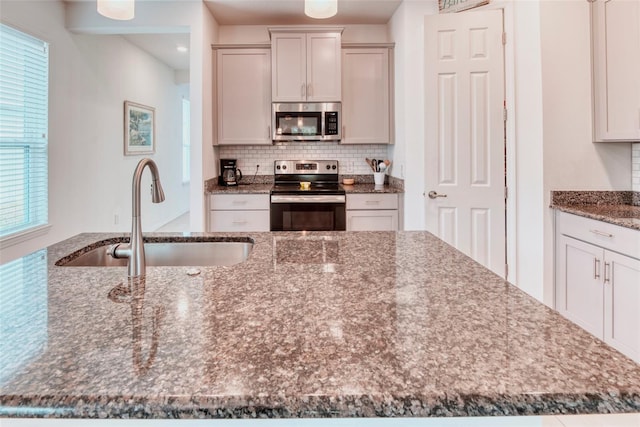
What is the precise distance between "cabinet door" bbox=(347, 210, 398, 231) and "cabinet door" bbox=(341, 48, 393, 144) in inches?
31.1

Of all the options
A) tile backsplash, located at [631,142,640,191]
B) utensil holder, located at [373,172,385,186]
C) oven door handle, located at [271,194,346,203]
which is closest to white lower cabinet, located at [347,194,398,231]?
oven door handle, located at [271,194,346,203]

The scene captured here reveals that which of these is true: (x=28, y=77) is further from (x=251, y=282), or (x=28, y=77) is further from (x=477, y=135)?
(x=477, y=135)

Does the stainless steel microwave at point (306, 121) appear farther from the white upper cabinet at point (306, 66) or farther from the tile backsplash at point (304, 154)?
the tile backsplash at point (304, 154)

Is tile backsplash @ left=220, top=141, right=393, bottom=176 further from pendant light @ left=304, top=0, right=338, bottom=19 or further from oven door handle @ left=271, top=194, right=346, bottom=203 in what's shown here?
pendant light @ left=304, top=0, right=338, bottom=19

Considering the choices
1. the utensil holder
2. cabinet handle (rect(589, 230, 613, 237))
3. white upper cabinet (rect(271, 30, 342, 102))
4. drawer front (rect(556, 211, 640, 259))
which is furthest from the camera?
the utensil holder

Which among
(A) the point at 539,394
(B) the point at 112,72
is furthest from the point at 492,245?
(B) the point at 112,72

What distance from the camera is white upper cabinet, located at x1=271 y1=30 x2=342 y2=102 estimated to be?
3855 millimetres

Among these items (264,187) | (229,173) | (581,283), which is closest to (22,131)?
(229,173)

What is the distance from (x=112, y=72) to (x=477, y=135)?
4.22m

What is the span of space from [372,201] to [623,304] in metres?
2.05

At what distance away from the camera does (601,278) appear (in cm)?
231

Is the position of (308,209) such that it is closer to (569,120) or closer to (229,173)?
(229,173)

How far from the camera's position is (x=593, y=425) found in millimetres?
1885

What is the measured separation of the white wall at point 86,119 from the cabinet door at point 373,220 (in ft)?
8.93
